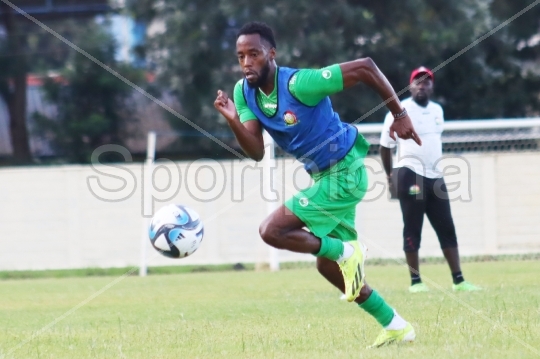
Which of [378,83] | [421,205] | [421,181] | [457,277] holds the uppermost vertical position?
[378,83]

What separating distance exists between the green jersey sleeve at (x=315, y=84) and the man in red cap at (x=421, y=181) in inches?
147

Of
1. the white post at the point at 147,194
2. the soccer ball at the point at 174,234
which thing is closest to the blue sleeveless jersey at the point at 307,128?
the soccer ball at the point at 174,234

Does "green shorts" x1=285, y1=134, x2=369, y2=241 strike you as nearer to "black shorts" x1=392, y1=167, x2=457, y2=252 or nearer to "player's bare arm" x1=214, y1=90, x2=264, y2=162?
"player's bare arm" x1=214, y1=90, x2=264, y2=162

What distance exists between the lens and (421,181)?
9703 millimetres

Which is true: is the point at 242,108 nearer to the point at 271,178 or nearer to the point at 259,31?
the point at 259,31

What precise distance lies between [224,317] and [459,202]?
27.6 feet

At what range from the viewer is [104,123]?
2200cm

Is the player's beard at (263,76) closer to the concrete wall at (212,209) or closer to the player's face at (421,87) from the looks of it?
the player's face at (421,87)

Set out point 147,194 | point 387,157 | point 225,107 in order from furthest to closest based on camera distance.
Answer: point 147,194
point 387,157
point 225,107

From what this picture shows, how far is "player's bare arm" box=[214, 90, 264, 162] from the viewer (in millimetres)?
5777

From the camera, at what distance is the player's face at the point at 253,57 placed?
5941 millimetres

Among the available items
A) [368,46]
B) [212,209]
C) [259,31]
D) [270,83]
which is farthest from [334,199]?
[368,46]

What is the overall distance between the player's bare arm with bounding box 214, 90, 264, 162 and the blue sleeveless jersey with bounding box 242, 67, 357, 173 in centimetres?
9

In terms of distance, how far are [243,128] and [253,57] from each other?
1.57 ft
